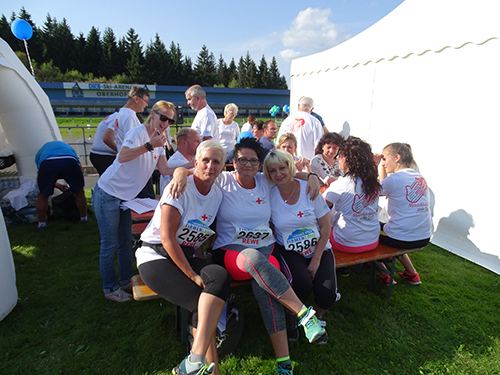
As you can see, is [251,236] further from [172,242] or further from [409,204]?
[409,204]

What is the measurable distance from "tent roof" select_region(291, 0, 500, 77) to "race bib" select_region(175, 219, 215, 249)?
156 inches

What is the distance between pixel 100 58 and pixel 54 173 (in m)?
56.8

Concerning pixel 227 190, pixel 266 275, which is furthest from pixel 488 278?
pixel 227 190

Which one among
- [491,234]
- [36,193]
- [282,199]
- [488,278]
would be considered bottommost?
[488,278]

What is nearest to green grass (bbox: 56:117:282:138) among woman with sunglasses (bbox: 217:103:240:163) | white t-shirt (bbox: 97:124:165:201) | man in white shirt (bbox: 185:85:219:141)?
woman with sunglasses (bbox: 217:103:240:163)

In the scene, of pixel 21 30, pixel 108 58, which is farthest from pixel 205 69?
pixel 21 30

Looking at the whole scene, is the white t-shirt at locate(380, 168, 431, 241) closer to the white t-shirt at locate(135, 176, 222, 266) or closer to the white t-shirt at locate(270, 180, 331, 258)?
the white t-shirt at locate(270, 180, 331, 258)

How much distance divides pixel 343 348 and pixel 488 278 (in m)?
2.32

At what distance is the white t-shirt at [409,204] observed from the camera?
10.3ft

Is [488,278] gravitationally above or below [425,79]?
below

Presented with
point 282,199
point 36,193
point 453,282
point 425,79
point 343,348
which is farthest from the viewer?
point 36,193

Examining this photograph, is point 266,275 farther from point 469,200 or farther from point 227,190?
point 469,200

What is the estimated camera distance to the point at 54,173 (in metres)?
4.75

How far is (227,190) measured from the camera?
8.29 feet
